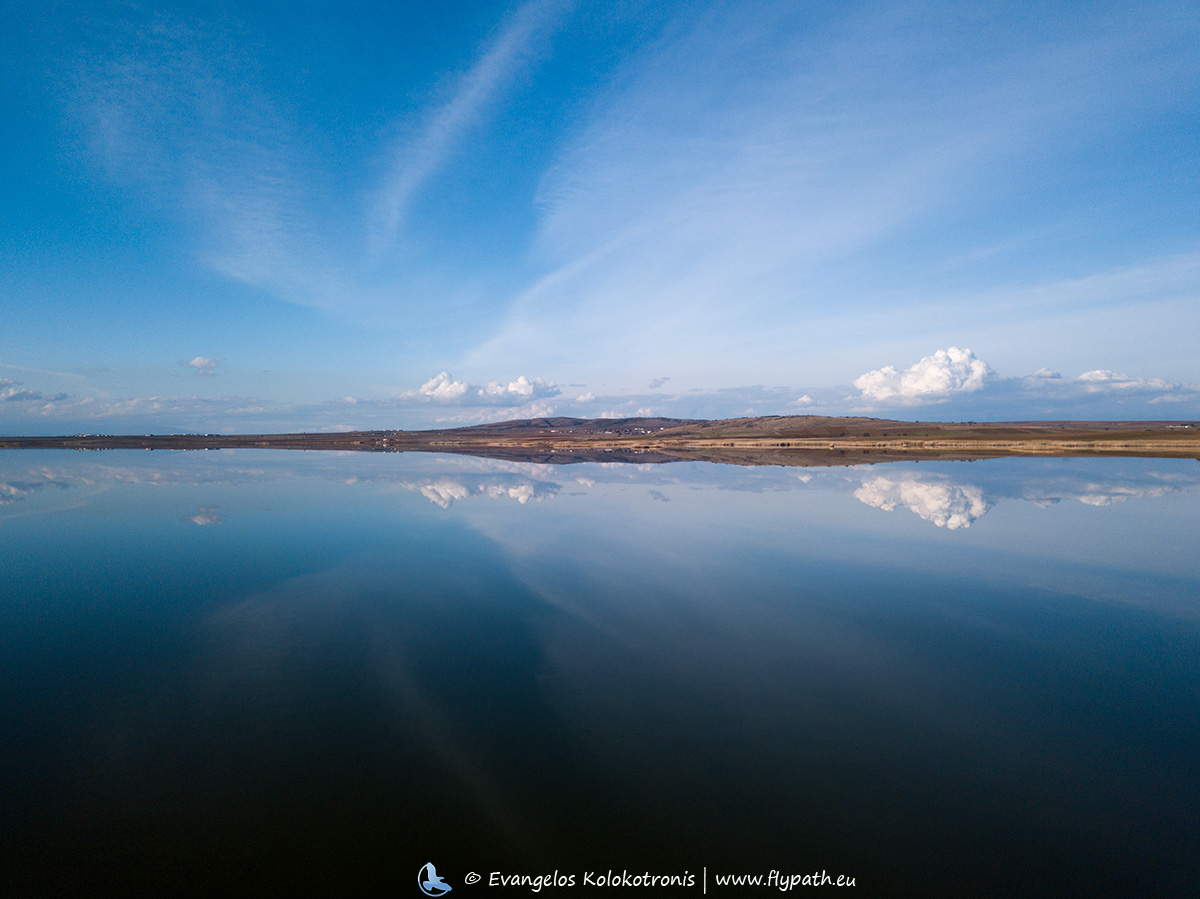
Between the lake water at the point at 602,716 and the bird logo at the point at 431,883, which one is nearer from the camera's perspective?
the bird logo at the point at 431,883

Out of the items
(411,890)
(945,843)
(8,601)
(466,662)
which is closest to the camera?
(411,890)

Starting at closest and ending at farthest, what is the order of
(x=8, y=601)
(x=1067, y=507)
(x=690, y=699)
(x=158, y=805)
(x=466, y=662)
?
(x=158, y=805) → (x=690, y=699) → (x=466, y=662) → (x=8, y=601) → (x=1067, y=507)

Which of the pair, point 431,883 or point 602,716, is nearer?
point 431,883

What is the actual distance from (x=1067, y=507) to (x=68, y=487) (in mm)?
63366

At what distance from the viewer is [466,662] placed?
10.6 metres

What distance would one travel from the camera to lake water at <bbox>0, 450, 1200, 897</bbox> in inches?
237

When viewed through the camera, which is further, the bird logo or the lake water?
the lake water

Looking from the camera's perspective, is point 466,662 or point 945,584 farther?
point 945,584

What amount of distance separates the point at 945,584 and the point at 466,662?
1313 cm

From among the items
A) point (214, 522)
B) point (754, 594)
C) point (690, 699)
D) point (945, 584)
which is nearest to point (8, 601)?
point (214, 522)

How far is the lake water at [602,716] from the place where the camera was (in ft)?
19.7

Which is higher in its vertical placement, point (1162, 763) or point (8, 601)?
point (8, 601)

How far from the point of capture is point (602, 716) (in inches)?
340

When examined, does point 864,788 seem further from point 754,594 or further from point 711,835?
point 754,594
